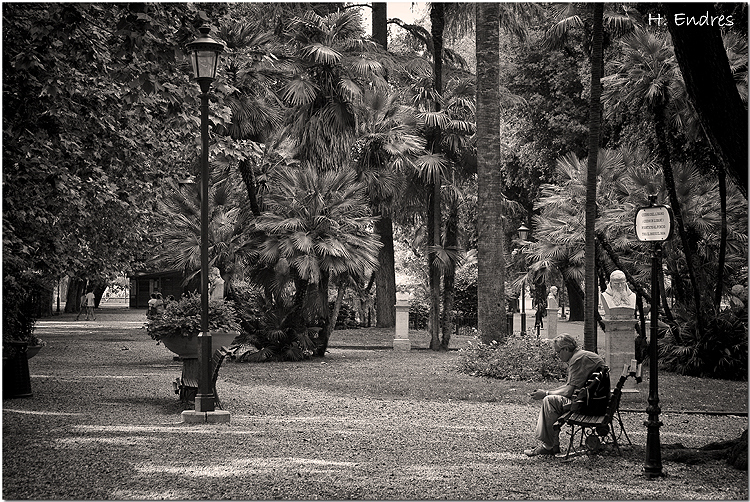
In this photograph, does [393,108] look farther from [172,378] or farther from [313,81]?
[172,378]

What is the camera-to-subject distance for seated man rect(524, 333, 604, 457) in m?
8.70

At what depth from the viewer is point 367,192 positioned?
83.5 feet

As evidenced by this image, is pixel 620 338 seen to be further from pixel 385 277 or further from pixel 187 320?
pixel 385 277

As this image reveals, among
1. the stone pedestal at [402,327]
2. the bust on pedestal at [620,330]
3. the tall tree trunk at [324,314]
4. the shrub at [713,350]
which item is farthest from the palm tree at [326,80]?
the bust on pedestal at [620,330]

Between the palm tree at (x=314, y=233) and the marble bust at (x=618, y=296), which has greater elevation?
the palm tree at (x=314, y=233)

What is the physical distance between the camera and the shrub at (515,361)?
16172mm

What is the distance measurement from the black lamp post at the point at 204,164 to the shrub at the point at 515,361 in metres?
6.81

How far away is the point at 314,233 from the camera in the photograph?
67.6 ft

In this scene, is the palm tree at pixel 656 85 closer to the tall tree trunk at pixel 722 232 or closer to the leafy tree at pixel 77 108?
the tall tree trunk at pixel 722 232

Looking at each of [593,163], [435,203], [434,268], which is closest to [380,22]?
[435,203]

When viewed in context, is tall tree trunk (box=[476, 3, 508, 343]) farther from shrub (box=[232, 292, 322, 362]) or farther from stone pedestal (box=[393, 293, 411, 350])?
stone pedestal (box=[393, 293, 411, 350])

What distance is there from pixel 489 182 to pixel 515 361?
3.86 metres

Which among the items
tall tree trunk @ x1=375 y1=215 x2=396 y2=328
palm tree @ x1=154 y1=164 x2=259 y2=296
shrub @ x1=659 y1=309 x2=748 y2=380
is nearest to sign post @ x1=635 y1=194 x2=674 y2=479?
shrub @ x1=659 y1=309 x2=748 y2=380

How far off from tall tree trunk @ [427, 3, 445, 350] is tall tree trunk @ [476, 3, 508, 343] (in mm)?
6453
